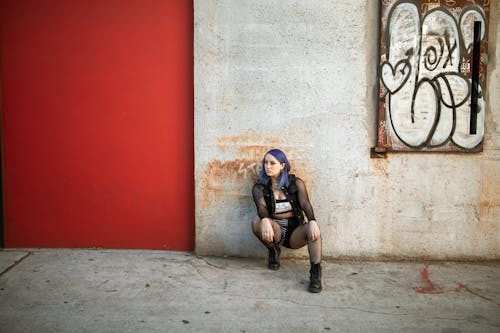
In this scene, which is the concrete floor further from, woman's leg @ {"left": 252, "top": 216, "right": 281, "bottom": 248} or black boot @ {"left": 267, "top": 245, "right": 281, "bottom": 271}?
woman's leg @ {"left": 252, "top": 216, "right": 281, "bottom": 248}

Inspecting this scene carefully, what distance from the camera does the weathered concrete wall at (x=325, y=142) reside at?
14.0ft

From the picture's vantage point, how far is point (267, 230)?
12.6 ft

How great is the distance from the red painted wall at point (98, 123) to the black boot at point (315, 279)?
1515 mm

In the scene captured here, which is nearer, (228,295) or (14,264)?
(228,295)

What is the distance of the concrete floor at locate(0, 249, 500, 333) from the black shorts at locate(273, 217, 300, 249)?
0.32 m

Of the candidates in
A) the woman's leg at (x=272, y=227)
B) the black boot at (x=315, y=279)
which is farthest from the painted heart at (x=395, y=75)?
the black boot at (x=315, y=279)

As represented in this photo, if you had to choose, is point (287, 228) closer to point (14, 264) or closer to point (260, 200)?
point (260, 200)

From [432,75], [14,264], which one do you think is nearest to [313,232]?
[432,75]

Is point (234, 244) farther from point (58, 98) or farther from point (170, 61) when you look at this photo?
point (58, 98)

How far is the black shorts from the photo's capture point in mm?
4051

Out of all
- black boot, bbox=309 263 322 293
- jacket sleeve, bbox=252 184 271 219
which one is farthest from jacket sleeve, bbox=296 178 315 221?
black boot, bbox=309 263 322 293

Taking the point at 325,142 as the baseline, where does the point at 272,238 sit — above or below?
below

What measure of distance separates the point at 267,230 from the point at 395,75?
6.75ft

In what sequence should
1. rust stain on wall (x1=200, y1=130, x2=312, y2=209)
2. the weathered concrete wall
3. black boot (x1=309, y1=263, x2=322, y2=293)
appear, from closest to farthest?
black boot (x1=309, y1=263, x2=322, y2=293), the weathered concrete wall, rust stain on wall (x1=200, y1=130, x2=312, y2=209)
